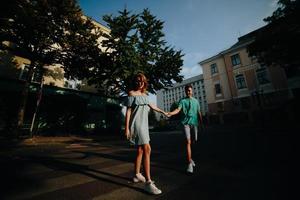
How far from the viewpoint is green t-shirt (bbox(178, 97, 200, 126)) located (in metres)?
4.17

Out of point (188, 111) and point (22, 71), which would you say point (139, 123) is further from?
point (22, 71)

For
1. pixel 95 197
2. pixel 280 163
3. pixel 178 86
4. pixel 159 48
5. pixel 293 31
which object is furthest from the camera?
pixel 178 86

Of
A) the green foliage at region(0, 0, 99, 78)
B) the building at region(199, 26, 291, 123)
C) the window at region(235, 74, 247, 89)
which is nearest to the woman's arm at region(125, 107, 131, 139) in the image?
the green foliage at region(0, 0, 99, 78)

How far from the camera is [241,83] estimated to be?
1111 inches

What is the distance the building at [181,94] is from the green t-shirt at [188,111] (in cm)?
7449

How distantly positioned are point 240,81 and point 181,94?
80.9 m

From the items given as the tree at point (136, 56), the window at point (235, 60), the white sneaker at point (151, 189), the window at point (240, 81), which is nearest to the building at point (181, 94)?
the window at point (235, 60)

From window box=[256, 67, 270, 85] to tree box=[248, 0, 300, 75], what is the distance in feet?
27.3

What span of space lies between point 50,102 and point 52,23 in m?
7.53

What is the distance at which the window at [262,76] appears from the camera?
25.3 metres

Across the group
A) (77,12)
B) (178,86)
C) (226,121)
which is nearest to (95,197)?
(77,12)

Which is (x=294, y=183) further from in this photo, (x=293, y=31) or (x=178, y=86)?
(x=178, y=86)

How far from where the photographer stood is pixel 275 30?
53.1 feet

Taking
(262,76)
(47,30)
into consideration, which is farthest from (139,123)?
(262,76)
